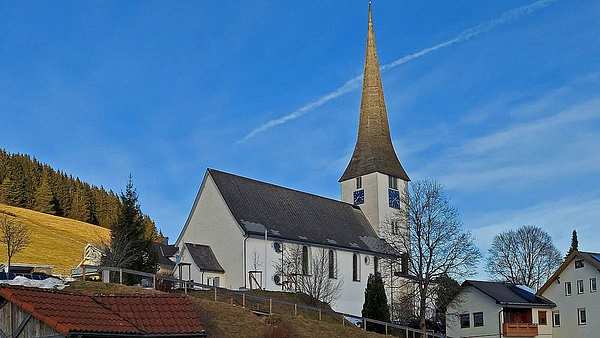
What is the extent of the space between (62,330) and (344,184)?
185ft

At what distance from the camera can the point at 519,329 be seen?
58906 mm

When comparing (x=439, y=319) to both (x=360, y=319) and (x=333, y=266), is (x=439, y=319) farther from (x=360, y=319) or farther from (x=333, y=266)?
(x=360, y=319)

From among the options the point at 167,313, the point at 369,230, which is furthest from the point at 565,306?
the point at 167,313

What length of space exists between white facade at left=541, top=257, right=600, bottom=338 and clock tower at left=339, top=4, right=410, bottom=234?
16488 millimetres

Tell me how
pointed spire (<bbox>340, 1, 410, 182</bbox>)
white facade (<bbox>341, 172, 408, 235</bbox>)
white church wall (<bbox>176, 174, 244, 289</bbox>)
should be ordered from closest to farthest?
white church wall (<bbox>176, 174, 244, 289</bbox>)
white facade (<bbox>341, 172, 408, 235</bbox>)
pointed spire (<bbox>340, 1, 410, 182</bbox>)

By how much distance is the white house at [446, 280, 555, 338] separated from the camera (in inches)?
2331

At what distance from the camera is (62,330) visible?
1911 centimetres

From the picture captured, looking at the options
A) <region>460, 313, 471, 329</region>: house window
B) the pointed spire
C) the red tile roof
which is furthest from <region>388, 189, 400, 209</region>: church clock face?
the red tile roof

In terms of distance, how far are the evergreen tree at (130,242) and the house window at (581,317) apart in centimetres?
3321

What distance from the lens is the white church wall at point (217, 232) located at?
54.5 meters

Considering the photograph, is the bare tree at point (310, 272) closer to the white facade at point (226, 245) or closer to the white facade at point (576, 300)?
the white facade at point (226, 245)

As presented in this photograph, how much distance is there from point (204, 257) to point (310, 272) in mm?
8390

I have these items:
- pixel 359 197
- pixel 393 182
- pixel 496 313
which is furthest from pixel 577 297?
pixel 359 197

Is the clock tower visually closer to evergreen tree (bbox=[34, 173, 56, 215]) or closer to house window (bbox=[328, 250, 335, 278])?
house window (bbox=[328, 250, 335, 278])
